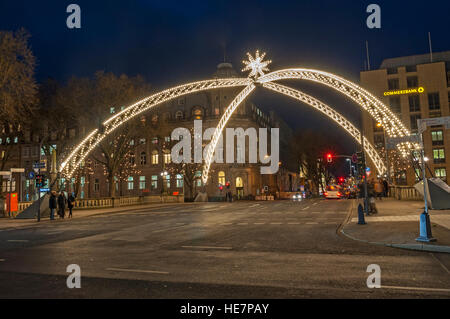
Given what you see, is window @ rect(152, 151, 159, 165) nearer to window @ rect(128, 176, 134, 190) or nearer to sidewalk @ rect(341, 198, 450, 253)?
window @ rect(128, 176, 134, 190)

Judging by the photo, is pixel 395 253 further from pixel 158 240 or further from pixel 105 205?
pixel 105 205

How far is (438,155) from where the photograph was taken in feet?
222

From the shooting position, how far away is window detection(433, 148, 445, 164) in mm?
67375

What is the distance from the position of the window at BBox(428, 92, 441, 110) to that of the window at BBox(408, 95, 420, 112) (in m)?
2.08

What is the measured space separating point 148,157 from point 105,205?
33.8m

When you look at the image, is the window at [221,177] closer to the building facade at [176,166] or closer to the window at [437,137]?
the building facade at [176,166]

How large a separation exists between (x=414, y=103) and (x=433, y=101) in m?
3.34

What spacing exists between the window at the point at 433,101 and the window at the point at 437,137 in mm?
5049

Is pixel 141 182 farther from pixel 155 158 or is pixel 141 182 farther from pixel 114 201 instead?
pixel 114 201

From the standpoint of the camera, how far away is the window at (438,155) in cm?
6738

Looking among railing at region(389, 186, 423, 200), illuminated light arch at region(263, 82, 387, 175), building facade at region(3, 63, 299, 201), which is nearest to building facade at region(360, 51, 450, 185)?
building facade at region(3, 63, 299, 201)

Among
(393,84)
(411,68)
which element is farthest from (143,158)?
(411,68)
